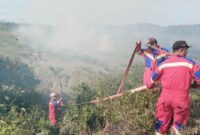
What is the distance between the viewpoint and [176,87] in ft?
22.2

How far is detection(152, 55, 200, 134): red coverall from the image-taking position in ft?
22.2

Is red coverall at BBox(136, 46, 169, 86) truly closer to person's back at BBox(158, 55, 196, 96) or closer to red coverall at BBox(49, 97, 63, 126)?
person's back at BBox(158, 55, 196, 96)

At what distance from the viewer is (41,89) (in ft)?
210

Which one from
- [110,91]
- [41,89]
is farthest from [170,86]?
[41,89]

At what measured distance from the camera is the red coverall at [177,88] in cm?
675

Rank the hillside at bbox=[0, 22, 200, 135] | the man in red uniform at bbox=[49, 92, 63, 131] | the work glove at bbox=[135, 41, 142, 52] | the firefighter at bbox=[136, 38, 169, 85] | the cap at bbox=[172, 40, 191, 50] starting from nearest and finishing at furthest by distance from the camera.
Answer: the cap at bbox=[172, 40, 191, 50] < the hillside at bbox=[0, 22, 200, 135] < the firefighter at bbox=[136, 38, 169, 85] < the work glove at bbox=[135, 41, 142, 52] < the man in red uniform at bbox=[49, 92, 63, 131]

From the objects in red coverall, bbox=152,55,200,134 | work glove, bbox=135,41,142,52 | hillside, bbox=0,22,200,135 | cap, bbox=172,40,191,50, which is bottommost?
hillside, bbox=0,22,200,135

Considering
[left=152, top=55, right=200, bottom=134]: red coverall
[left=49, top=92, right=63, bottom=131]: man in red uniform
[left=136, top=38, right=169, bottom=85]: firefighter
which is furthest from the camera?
[left=49, top=92, right=63, bottom=131]: man in red uniform

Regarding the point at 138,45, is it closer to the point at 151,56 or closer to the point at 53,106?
the point at 151,56

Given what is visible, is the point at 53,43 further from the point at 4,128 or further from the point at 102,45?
the point at 4,128

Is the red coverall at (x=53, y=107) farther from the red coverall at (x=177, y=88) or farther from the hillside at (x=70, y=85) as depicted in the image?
the red coverall at (x=177, y=88)

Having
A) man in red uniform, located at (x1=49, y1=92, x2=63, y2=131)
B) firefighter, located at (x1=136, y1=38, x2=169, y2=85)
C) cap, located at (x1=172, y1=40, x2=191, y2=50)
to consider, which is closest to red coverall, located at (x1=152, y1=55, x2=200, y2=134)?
cap, located at (x1=172, y1=40, x2=191, y2=50)

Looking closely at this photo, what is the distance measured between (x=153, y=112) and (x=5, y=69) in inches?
2332

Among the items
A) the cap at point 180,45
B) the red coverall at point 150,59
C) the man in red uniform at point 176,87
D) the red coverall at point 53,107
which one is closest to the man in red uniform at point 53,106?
the red coverall at point 53,107
